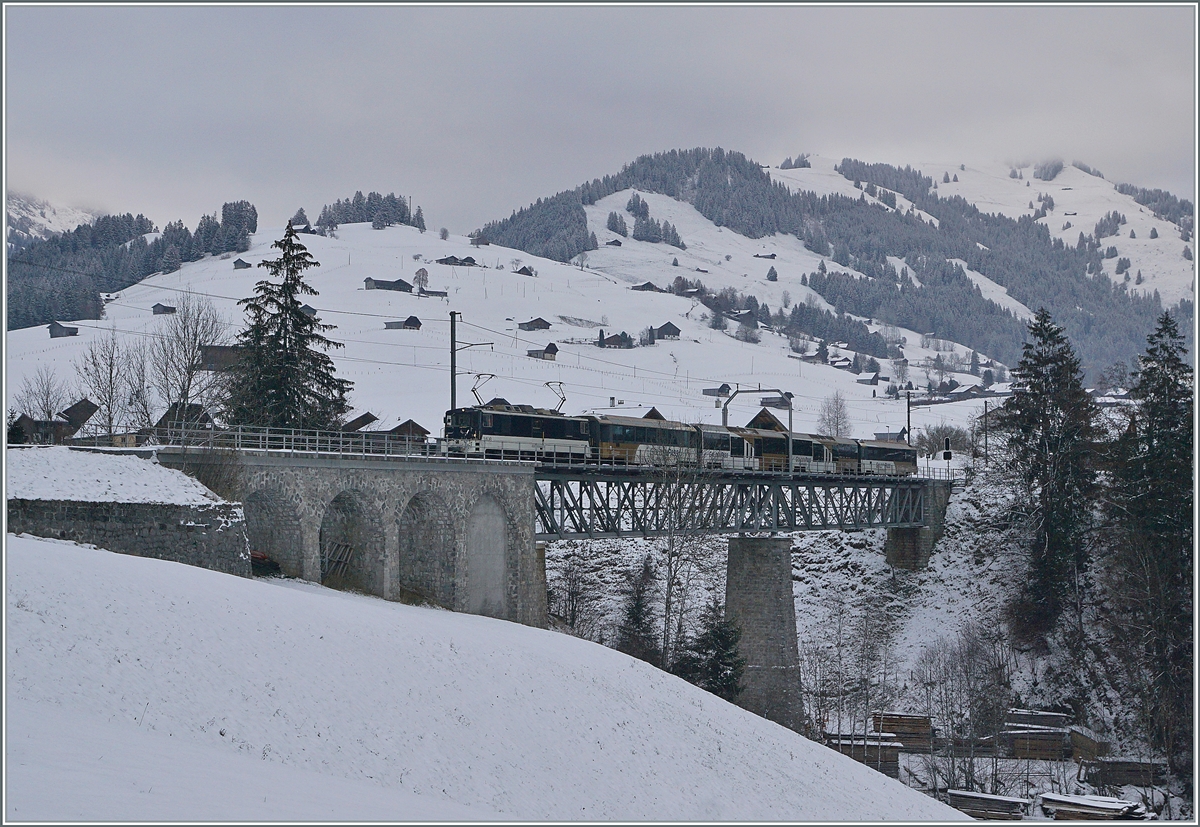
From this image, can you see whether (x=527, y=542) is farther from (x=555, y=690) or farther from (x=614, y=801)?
(x=614, y=801)

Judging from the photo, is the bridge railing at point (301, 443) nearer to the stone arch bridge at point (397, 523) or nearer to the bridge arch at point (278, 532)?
the stone arch bridge at point (397, 523)

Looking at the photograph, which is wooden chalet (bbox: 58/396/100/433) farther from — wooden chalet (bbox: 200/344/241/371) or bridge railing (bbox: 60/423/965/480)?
bridge railing (bbox: 60/423/965/480)

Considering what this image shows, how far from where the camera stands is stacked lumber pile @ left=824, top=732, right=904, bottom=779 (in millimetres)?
49562

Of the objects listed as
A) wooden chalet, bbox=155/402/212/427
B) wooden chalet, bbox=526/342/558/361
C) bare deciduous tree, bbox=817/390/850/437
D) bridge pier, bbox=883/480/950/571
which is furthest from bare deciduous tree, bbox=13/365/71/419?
bare deciduous tree, bbox=817/390/850/437

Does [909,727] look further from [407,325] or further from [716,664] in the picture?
[407,325]

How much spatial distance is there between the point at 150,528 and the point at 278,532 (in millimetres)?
7254

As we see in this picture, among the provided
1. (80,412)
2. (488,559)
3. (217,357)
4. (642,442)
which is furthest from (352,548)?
(217,357)

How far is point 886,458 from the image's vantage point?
8150 cm

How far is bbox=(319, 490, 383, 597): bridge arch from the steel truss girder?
29.9ft

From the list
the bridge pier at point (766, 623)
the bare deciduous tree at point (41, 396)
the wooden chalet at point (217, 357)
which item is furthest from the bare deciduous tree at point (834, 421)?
the bare deciduous tree at point (41, 396)

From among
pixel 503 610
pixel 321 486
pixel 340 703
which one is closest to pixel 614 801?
pixel 340 703

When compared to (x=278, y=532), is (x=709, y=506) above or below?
above

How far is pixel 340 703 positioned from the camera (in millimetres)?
25516

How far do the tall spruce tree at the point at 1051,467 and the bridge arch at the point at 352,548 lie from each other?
41.2m
